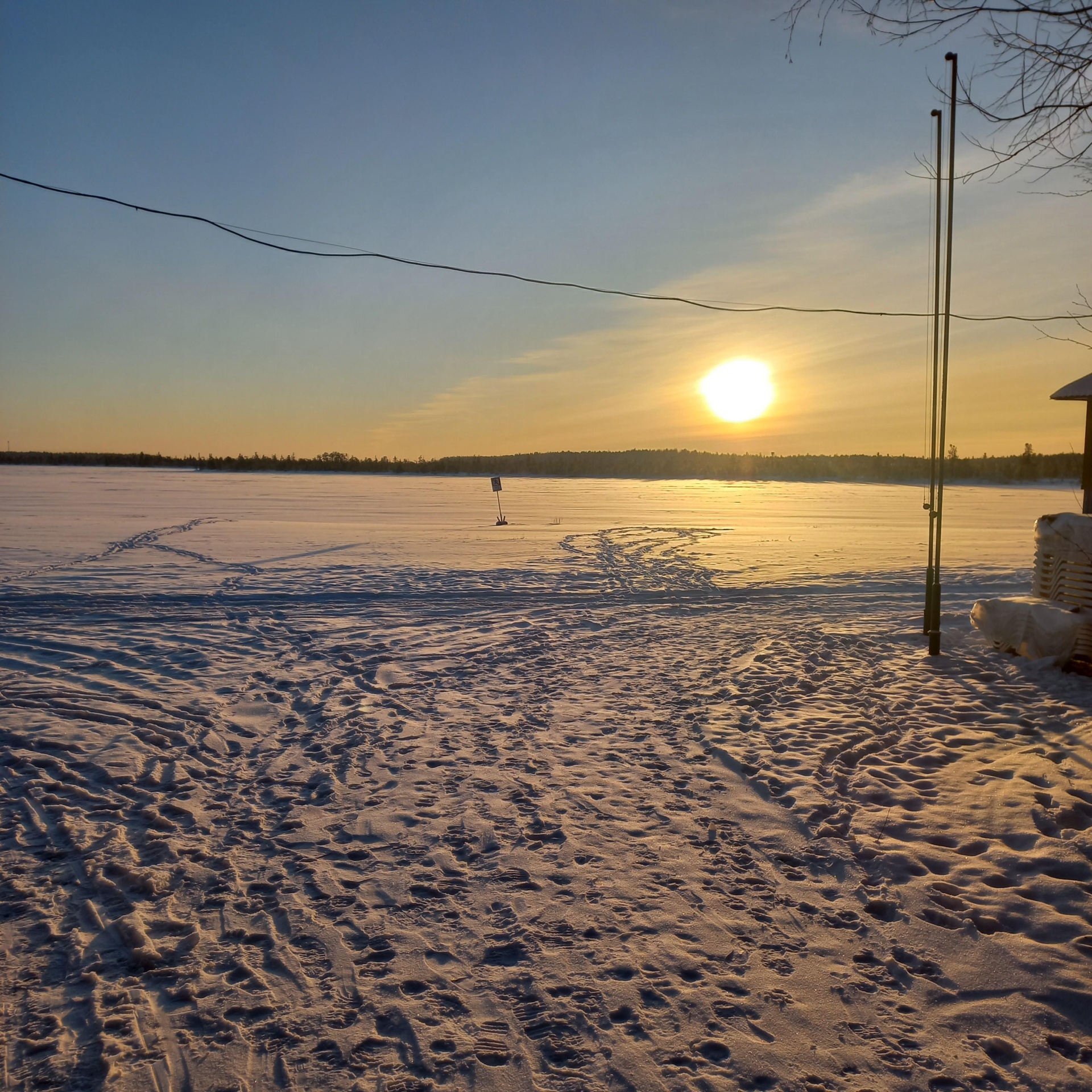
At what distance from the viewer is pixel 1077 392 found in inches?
424

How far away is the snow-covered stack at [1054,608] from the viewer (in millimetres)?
7680

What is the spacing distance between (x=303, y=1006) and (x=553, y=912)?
44.9 inches

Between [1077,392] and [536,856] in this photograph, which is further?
[1077,392]

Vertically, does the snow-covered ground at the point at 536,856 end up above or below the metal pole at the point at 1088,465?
below

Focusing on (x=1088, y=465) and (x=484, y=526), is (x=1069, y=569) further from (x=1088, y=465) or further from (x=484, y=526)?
(x=484, y=526)

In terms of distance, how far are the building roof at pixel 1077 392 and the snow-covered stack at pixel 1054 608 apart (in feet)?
10.9

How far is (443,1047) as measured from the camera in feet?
8.77

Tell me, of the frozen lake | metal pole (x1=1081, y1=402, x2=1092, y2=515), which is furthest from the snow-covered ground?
the frozen lake

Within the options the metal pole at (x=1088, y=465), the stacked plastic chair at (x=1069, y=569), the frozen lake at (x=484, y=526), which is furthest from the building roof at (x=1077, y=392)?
the frozen lake at (x=484, y=526)

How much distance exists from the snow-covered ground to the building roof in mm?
4147

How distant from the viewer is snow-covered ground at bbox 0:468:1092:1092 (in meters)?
2.70

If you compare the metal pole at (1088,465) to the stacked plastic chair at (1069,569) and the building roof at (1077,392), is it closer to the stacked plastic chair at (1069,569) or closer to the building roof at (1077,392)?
the building roof at (1077,392)

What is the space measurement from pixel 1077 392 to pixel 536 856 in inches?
427

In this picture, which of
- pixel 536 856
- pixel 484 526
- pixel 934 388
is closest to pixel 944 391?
pixel 934 388
